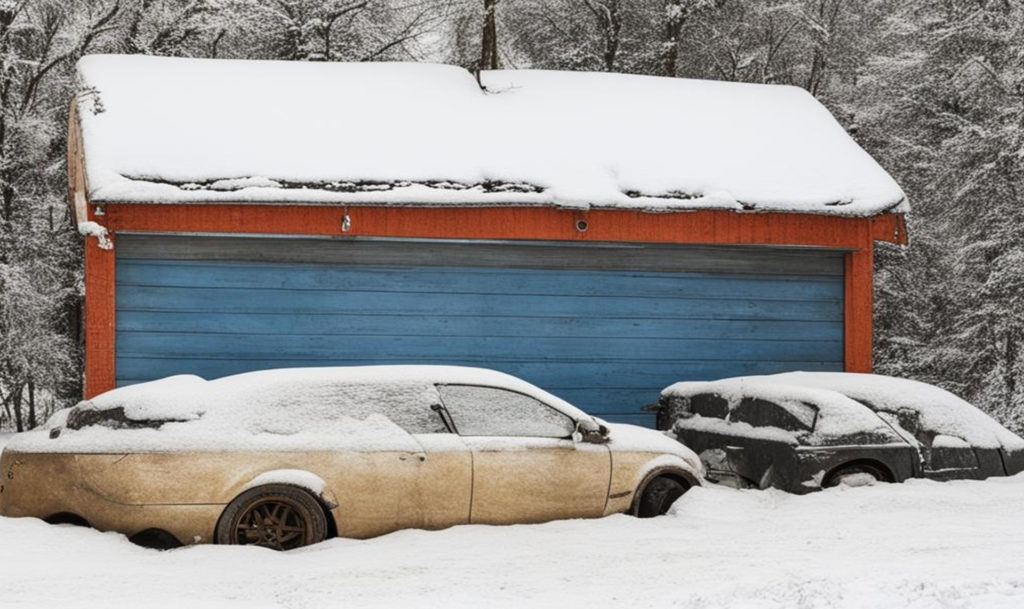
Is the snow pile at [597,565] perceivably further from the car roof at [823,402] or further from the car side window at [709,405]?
the car side window at [709,405]

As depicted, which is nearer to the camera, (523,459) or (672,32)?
(523,459)

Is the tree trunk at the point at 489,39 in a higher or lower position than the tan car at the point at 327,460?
higher

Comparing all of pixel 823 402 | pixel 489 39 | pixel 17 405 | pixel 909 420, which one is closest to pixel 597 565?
pixel 823 402

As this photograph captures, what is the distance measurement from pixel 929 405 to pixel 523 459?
434cm

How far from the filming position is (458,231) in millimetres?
11547

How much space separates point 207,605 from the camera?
5973 mm

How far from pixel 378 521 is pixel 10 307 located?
429 inches

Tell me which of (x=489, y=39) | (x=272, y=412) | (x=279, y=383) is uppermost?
(x=489, y=39)

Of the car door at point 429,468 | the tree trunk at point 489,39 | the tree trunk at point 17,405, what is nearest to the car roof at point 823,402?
the car door at point 429,468

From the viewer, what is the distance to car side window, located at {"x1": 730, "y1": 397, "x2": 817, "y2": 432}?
379 inches

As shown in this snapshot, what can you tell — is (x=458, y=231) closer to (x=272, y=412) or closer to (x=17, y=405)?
(x=272, y=412)

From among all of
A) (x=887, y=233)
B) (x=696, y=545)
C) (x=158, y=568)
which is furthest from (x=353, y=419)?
(x=887, y=233)

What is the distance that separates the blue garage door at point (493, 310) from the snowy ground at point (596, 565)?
3929 mm

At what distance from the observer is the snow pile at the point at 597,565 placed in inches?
237
